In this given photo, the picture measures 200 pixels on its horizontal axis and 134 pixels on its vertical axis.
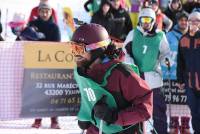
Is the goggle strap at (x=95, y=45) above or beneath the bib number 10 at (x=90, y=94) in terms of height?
above

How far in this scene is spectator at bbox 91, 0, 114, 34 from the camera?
9.62 metres

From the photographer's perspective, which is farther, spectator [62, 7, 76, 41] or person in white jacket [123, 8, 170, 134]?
spectator [62, 7, 76, 41]

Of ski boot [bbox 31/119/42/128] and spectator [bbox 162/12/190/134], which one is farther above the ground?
spectator [bbox 162/12/190/134]

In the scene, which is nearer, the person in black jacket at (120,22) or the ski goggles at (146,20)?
the ski goggles at (146,20)

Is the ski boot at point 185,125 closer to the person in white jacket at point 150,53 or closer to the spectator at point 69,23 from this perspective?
the person in white jacket at point 150,53

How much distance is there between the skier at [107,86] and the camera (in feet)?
11.5

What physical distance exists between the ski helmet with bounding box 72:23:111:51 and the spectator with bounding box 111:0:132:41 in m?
5.85

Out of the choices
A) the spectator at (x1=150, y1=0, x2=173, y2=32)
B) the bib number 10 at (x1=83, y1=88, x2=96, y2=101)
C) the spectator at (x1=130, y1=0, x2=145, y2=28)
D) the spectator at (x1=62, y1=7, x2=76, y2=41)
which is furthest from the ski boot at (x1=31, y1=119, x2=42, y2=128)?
the bib number 10 at (x1=83, y1=88, x2=96, y2=101)

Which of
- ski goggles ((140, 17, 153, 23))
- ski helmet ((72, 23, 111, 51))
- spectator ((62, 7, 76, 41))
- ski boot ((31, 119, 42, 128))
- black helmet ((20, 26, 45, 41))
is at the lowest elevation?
ski boot ((31, 119, 42, 128))

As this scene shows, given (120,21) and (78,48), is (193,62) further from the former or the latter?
(78,48)

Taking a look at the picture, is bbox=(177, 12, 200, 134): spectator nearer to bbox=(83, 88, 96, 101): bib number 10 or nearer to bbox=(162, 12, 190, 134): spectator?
bbox=(162, 12, 190, 134): spectator

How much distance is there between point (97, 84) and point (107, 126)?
1.03ft

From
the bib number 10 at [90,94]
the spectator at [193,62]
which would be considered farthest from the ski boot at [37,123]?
the bib number 10 at [90,94]

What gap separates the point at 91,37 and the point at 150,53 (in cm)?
360
